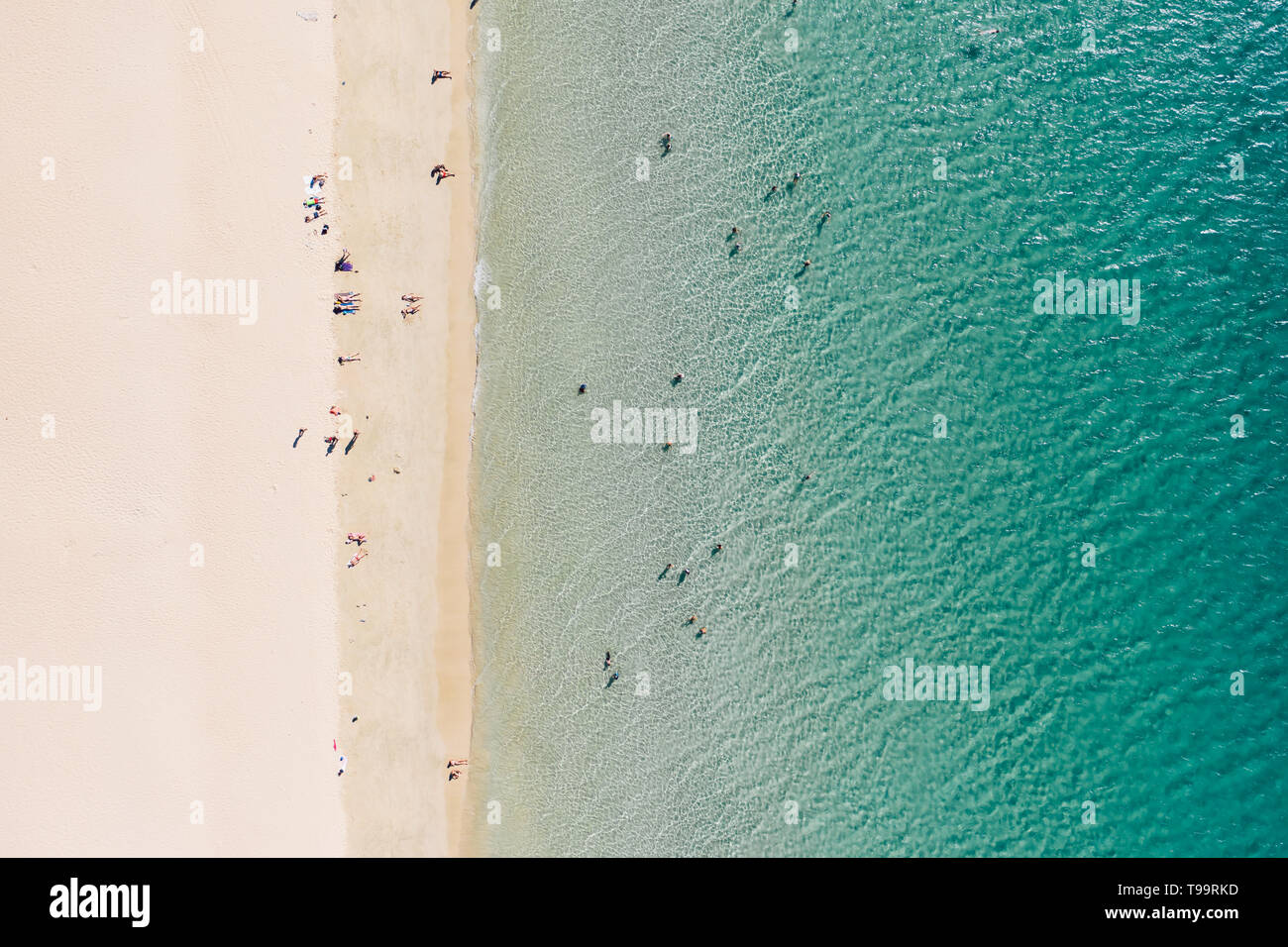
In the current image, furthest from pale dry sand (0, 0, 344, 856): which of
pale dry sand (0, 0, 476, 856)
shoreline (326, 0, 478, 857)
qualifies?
shoreline (326, 0, 478, 857)

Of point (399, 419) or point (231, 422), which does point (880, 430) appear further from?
point (231, 422)

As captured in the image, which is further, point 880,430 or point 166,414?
point 880,430

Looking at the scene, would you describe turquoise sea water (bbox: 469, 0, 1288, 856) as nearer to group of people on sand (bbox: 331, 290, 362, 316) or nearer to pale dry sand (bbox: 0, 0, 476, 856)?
pale dry sand (bbox: 0, 0, 476, 856)

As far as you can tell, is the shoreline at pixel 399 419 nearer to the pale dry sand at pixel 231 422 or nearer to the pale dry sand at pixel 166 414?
the pale dry sand at pixel 231 422

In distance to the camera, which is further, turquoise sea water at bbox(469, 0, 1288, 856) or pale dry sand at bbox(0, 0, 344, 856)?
turquoise sea water at bbox(469, 0, 1288, 856)

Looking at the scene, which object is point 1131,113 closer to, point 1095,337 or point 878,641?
Result: point 1095,337

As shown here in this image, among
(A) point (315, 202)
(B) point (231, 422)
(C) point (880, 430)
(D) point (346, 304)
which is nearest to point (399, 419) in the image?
(D) point (346, 304)
